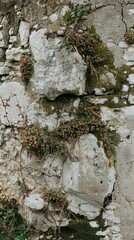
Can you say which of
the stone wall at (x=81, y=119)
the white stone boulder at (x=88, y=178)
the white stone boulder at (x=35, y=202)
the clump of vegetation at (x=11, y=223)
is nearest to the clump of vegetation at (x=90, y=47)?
the stone wall at (x=81, y=119)

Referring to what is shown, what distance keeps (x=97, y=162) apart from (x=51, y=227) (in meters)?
0.80

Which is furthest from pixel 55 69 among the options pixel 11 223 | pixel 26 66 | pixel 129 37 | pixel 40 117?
pixel 11 223

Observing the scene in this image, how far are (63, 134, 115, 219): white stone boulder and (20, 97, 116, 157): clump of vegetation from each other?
8cm

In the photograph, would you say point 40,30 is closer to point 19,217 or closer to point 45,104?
point 45,104

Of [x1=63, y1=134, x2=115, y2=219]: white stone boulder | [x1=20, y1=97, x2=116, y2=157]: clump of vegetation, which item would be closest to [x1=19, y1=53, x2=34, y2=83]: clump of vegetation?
[x1=20, y1=97, x2=116, y2=157]: clump of vegetation

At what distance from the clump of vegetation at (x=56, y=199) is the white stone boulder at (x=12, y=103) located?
32.3 inches

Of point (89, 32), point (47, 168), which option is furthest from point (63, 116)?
point (89, 32)

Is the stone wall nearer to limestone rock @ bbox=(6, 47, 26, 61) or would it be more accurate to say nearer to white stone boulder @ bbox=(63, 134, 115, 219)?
white stone boulder @ bbox=(63, 134, 115, 219)

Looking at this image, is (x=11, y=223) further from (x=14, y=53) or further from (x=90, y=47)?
(x=90, y=47)

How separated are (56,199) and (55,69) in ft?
4.16

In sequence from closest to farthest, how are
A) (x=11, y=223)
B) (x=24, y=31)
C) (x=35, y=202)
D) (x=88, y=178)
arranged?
(x=88, y=178), (x=35, y=202), (x=11, y=223), (x=24, y=31)

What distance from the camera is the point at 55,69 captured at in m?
4.03

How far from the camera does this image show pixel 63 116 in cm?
407

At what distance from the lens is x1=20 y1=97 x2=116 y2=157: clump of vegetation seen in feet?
12.9
